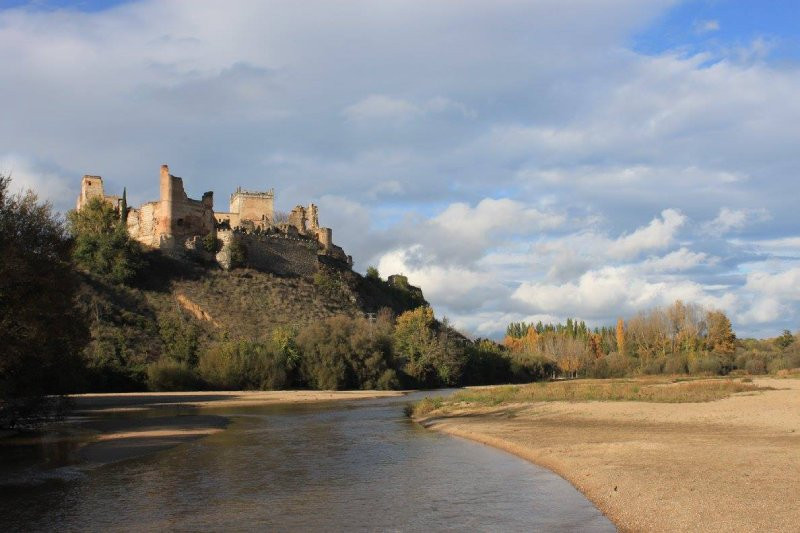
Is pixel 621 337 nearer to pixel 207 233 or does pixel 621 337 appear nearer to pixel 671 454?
pixel 207 233

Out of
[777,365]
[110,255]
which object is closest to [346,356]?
[110,255]

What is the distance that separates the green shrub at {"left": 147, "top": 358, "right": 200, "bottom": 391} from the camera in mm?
50969

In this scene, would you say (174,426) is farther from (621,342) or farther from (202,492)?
(621,342)

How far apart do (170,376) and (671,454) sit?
4209cm

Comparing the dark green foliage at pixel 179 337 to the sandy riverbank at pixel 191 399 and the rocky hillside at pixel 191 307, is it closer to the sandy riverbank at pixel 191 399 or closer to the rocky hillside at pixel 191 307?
the rocky hillside at pixel 191 307

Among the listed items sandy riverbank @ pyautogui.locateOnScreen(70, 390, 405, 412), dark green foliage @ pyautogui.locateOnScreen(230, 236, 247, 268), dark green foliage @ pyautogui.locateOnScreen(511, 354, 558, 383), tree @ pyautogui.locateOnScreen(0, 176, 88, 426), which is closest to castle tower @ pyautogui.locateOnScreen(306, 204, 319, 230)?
dark green foliage @ pyautogui.locateOnScreen(230, 236, 247, 268)

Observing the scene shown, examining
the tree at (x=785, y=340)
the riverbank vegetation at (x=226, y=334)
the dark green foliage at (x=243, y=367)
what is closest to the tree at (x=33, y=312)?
the riverbank vegetation at (x=226, y=334)

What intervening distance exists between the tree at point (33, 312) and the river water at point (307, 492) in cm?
543

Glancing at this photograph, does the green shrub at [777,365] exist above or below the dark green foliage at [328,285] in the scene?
below

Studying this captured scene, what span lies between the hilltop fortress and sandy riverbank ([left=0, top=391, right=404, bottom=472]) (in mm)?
29639

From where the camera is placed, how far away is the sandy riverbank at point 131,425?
71.9ft

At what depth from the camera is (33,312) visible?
21797 millimetres

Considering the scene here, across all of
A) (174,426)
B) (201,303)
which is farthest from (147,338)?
(174,426)

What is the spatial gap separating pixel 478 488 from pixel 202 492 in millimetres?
6294
